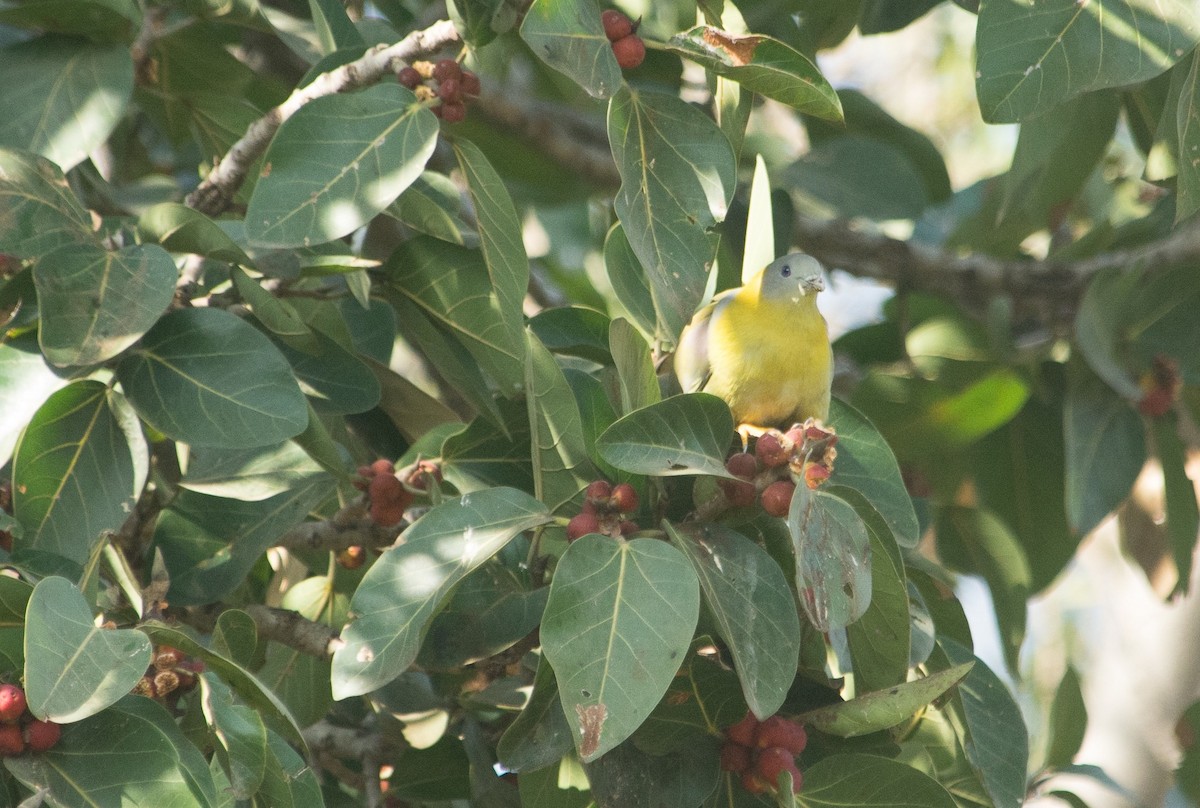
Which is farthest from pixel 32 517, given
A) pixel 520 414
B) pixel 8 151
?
pixel 520 414

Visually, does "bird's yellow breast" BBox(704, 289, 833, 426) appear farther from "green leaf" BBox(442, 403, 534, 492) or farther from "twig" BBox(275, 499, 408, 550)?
"twig" BBox(275, 499, 408, 550)

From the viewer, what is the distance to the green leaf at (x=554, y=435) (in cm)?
172

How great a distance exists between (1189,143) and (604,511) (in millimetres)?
942

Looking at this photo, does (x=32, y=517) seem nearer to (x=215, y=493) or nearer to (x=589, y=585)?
(x=215, y=493)

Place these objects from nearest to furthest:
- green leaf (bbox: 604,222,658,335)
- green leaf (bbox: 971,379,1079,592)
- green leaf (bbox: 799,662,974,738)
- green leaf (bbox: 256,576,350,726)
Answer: green leaf (bbox: 799,662,974,738) < green leaf (bbox: 604,222,658,335) < green leaf (bbox: 256,576,350,726) < green leaf (bbox: 971,379,1079,592)

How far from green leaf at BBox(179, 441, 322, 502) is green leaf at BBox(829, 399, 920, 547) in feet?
2.58

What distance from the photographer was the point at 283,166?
1.73 metres

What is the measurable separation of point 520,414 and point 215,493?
0.47 m

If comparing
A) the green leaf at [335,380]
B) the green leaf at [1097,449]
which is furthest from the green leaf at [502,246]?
the green leaf at [1097,449]

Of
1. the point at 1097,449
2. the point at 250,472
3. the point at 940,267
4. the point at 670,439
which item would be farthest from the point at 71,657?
the point at 940,267

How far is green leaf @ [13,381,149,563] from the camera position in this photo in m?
1.75

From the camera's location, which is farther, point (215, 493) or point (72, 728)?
point (215, 493)

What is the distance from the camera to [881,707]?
1575mm

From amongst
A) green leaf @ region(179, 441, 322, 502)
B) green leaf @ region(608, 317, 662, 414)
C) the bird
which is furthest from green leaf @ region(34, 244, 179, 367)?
the bird
